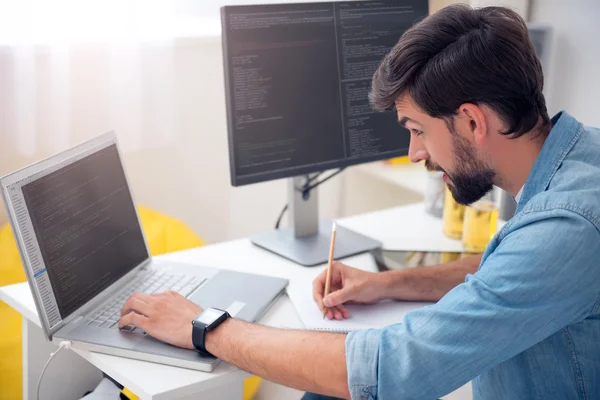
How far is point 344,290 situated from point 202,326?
284 mm

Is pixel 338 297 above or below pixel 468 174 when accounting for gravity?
below

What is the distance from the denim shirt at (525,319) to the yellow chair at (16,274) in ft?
2.18

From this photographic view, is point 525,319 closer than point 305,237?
Yes

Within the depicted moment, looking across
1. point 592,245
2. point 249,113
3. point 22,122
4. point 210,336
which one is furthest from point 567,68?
point 22,122

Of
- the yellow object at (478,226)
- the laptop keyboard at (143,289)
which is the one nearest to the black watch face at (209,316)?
the laptop keyboard at (143,289)

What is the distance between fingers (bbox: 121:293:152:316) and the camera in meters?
1.09

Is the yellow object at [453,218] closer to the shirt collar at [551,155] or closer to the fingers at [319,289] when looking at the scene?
the fingers at [319,289]

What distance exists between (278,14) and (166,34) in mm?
948

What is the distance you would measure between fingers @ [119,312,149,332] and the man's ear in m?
0.58

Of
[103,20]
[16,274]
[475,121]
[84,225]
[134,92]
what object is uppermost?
[103,20]

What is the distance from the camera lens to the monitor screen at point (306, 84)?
4.32 feet

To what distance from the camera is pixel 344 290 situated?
119 cm

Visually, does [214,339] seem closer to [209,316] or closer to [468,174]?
[209,316]

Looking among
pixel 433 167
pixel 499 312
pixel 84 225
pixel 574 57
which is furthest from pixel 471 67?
pixel 574 57
